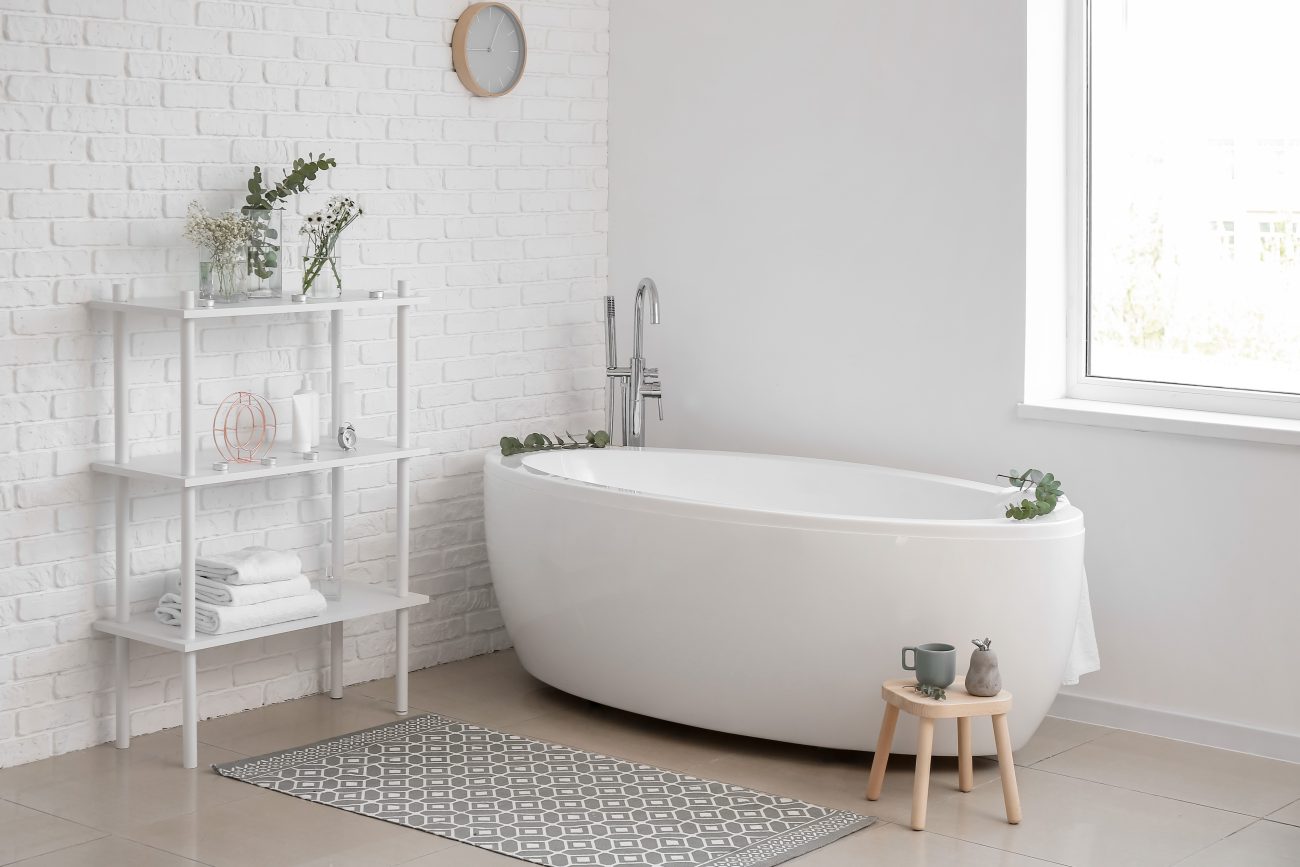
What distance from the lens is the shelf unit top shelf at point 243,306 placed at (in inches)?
136

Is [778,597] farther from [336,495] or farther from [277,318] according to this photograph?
[277,318]

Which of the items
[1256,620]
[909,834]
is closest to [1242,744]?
[1256,620]

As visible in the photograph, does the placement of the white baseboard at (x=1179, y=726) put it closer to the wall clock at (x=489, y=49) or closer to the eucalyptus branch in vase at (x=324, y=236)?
the eucalyptus branch in vase at (x=324, y=236)

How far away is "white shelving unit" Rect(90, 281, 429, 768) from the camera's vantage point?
11.4 feet

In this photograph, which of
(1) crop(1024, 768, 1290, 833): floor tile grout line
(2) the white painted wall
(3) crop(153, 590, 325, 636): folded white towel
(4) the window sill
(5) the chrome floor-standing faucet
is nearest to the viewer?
(1) crop(1024, 768, 1290, 833): floor tile grout line

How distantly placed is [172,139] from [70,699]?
4.50ft

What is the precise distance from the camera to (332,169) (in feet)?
13.5

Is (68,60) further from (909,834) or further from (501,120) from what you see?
(909,834)

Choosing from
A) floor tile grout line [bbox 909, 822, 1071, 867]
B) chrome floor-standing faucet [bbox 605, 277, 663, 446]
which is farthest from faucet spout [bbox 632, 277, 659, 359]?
floor tile grout line [bbox 909, 822, 1071, 867]

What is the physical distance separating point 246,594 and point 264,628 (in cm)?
10

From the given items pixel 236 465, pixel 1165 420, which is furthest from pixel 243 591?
pixel 1165 420

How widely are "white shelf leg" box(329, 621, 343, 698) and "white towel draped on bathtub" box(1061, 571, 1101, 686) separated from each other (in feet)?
6.23

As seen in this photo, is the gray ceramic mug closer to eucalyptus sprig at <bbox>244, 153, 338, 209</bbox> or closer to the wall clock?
eucalyptus sprig at <bbox>244, 153, 338, 209</bbox>

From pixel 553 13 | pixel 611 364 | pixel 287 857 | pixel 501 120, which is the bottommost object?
pixel 287 857
